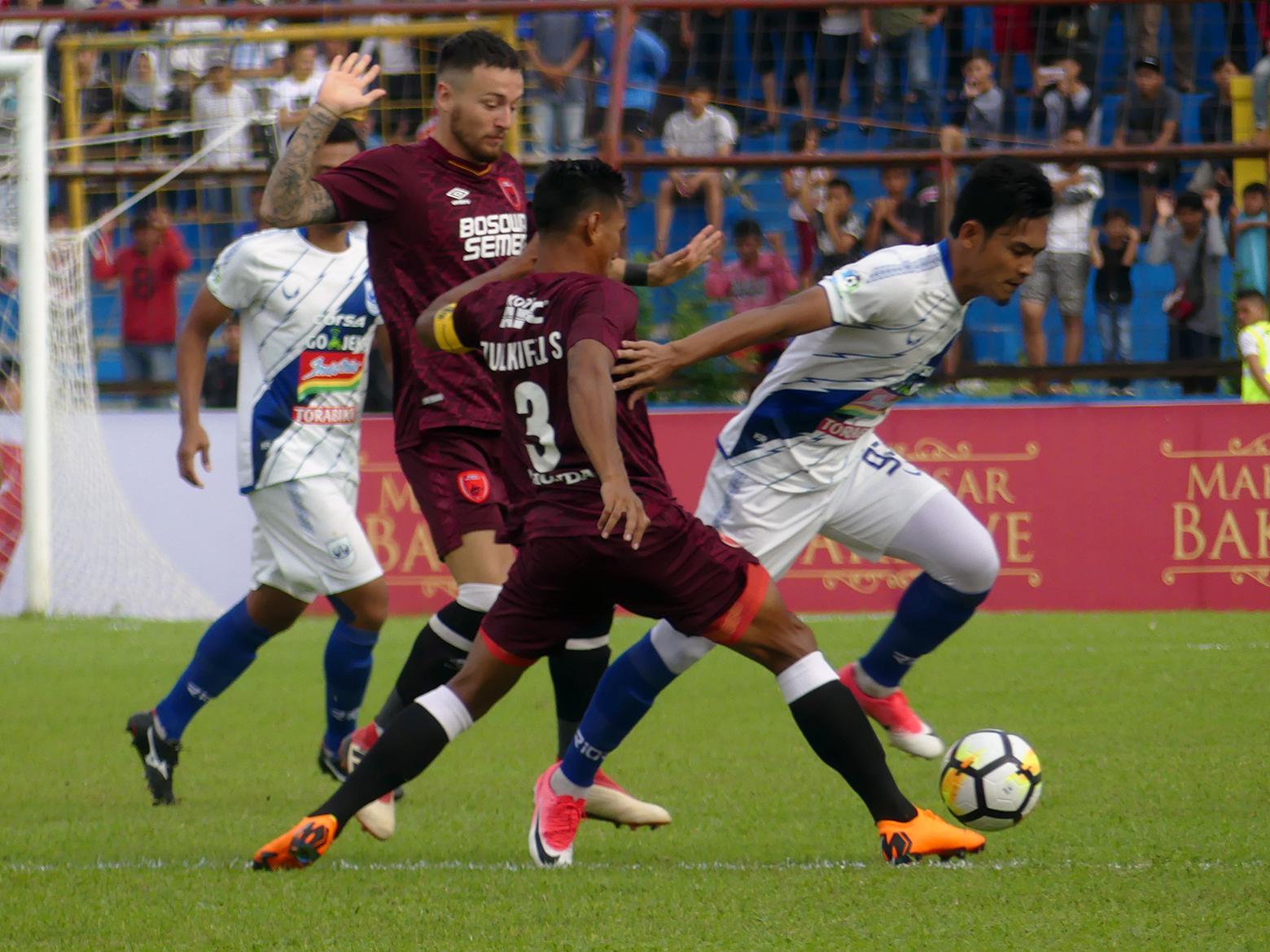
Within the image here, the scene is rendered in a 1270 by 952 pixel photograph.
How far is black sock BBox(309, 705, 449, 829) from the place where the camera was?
4531mm

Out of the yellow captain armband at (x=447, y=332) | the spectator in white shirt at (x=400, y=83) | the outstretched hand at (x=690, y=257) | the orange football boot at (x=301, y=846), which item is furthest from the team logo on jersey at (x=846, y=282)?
the spectator in white shirt at (x=400, y=83)

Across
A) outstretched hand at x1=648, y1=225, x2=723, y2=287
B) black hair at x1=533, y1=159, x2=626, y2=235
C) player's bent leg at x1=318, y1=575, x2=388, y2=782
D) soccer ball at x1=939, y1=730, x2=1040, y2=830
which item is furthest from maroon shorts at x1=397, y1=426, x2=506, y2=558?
soccer ball at x1=939, y1=730, x2=1040, y2=830

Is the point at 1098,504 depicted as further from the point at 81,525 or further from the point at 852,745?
the point at 852,745

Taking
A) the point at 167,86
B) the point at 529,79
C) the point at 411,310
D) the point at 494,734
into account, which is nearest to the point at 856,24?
the point at 529,79

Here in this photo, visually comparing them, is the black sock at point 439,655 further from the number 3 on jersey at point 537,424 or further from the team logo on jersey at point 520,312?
the team logo on jersey at point 520,312

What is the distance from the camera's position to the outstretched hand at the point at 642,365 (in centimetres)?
437

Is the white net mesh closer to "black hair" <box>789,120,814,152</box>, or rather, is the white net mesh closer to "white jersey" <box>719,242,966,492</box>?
"black hair" <box>789,120,814,152</box>

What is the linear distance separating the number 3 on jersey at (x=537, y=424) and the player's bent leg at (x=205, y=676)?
2.13 m

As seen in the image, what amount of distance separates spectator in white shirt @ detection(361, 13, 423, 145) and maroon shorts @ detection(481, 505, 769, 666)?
9.04m

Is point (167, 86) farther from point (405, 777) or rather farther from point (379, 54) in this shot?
point (405, 777)

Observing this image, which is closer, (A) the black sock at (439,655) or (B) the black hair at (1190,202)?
(A) the black sock at (439,655)

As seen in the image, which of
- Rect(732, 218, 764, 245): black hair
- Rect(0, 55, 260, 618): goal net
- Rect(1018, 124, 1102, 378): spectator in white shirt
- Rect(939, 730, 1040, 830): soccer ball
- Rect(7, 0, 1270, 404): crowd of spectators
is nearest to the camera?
Rect(939, 730, 1040, 830): soccer ball

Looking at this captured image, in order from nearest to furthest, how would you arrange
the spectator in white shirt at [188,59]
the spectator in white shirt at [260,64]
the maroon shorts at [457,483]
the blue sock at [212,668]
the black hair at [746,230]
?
the maroon shorts at [457,483] < the blue sock at [212,668] < the black hair at [746,230] < the spectator in white shirt at [260,64] < the spectator in white shirt at [188,59]

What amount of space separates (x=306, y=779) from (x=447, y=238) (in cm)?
214
